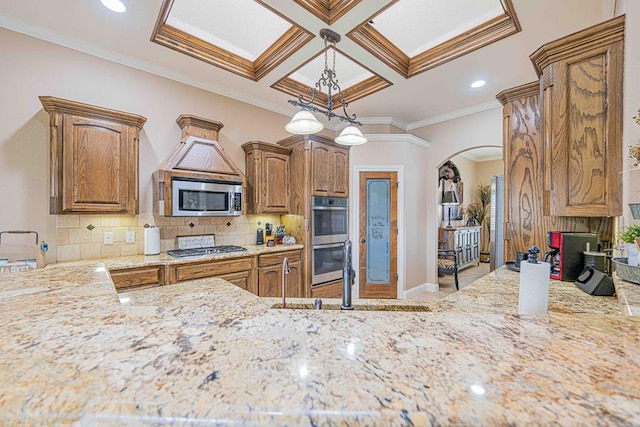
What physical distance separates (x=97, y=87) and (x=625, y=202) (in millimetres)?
4122

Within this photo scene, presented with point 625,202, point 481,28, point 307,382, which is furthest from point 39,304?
point 481,28

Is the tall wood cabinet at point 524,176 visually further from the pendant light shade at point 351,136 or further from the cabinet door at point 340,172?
the cabinet door at point 340,172

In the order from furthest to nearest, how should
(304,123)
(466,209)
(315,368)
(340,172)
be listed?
(466,209) < (340,172) < (304,123) < (315,368)

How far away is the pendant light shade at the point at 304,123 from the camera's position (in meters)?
2.35

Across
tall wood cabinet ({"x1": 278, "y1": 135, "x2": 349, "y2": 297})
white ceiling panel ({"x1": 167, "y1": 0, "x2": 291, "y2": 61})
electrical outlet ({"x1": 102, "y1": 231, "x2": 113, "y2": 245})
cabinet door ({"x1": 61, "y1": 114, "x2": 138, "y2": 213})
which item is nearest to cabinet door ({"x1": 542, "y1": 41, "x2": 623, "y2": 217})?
white ceiling panel ({"x1": 167, "y1": 0, "x2": 291, "y2": 61})

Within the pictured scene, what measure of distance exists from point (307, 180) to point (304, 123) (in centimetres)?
136

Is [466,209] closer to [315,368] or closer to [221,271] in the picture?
[221,271]

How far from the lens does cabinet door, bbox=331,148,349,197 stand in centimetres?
411

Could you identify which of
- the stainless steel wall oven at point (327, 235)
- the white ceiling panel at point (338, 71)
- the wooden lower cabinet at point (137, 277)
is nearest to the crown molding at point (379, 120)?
the white ceiling panel at point (338, 71)

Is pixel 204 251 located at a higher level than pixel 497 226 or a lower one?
lower

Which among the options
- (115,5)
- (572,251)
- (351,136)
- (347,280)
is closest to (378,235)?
(351,136)

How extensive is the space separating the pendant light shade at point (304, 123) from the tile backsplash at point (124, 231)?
1694 mm

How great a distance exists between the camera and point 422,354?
1.78 ft

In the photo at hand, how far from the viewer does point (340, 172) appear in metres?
4.20
